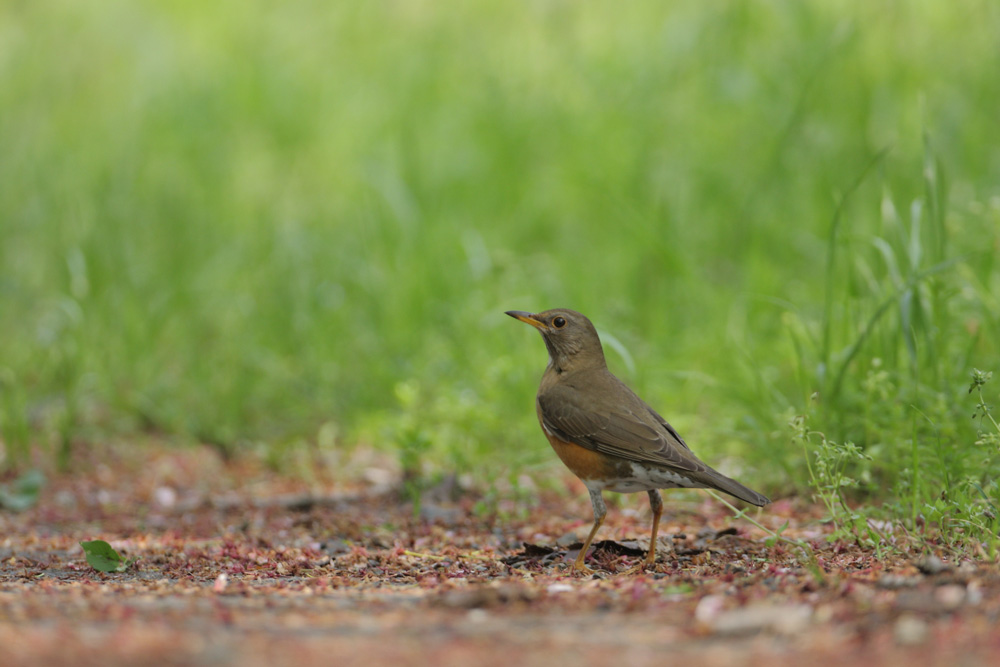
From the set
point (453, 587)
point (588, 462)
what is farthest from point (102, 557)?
point (588, 462)

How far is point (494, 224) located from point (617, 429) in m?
4.49

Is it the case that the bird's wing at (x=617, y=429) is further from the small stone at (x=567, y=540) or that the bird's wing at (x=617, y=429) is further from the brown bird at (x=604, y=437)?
the small stone at (x=567, y=540)

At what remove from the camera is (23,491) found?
5.49 metres

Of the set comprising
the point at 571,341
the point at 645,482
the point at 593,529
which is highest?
the point at 571,341

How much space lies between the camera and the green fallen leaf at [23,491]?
534cm

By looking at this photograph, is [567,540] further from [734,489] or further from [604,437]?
[734,489]

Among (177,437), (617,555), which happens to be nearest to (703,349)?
(617,555)

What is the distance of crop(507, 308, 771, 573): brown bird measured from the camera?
13.1 feet

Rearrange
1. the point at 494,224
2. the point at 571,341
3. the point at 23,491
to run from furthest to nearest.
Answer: the point at 494,224 → the point at 23,491 → the point at 571,341

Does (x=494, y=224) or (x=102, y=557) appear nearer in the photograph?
(x=102, y=557)

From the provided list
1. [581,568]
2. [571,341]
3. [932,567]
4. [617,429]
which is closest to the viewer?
[932,567]

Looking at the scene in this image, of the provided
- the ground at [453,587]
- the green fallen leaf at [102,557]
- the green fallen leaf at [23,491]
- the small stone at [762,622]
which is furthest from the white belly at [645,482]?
the green fallen leaf at [23,491]

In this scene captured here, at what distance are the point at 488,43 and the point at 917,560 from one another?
750 cm

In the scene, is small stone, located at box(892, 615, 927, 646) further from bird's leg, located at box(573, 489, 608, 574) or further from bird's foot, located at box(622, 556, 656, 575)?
bird's leg, located at box(573, 489, 608, 574)
